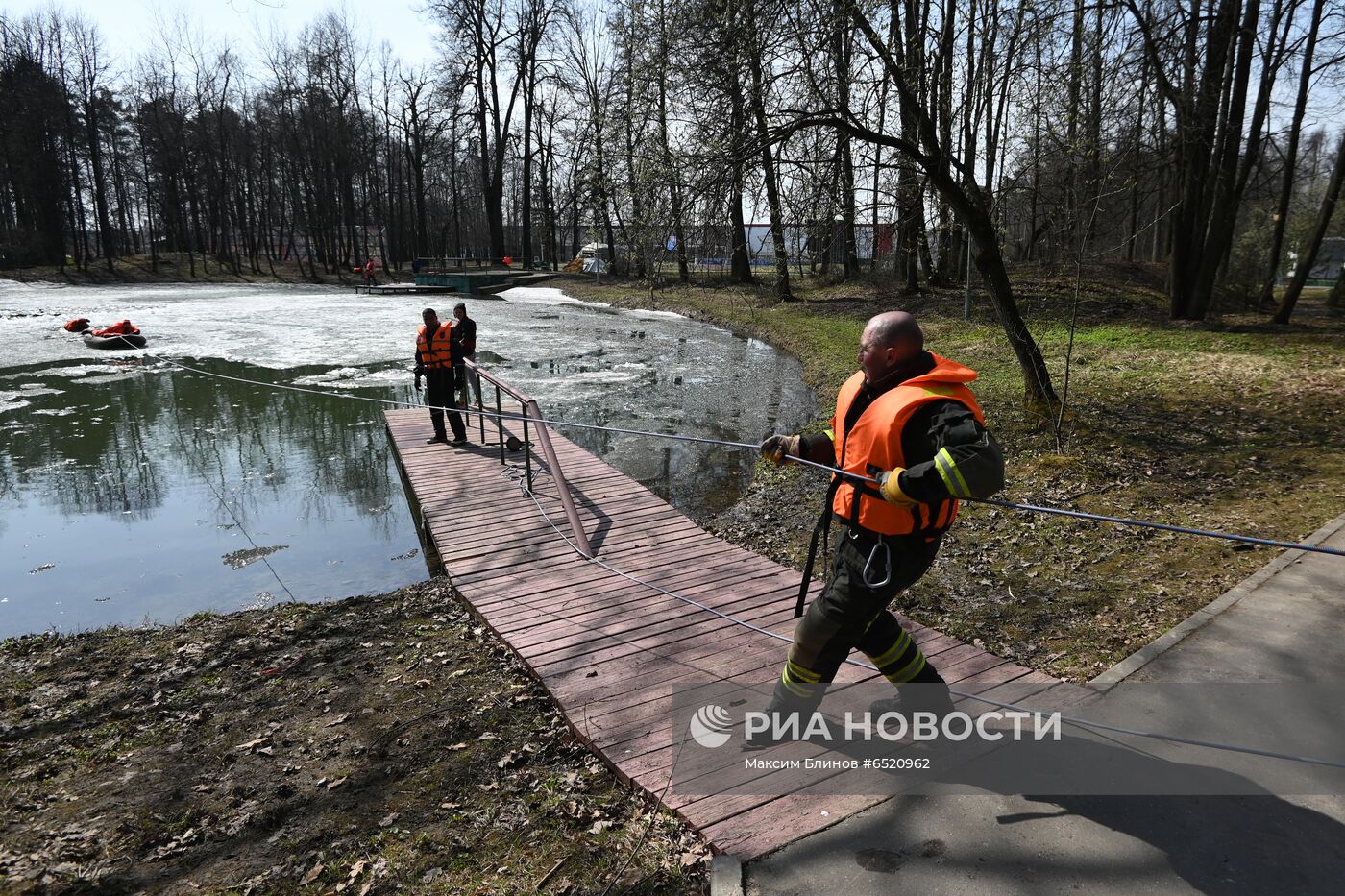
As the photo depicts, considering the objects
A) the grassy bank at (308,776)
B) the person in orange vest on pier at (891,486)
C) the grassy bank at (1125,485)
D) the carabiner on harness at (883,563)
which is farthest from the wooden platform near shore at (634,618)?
the carabiner on harness at (883,563)

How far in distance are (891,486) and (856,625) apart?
0.72 metres

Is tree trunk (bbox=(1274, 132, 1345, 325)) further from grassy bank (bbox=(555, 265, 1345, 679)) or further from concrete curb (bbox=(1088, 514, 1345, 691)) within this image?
concrete curb (bbox=(1088, 514, 1345, 691))

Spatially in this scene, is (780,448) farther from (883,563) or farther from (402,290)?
(402,290)

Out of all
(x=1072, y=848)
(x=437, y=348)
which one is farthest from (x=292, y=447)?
(x=1072, y=848)

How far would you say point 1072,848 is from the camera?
3.03 m

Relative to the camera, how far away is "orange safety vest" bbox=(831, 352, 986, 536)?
126 inches

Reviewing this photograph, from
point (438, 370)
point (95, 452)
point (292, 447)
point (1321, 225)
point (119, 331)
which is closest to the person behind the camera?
point (438, 370)

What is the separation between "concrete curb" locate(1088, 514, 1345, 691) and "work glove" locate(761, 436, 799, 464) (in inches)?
82.9

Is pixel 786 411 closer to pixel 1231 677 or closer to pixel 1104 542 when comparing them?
pixel 1104 542

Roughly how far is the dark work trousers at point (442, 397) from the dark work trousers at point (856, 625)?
8.22 m

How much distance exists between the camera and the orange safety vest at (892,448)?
10.5ft

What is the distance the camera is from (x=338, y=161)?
54.1m

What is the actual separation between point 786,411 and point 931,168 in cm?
573

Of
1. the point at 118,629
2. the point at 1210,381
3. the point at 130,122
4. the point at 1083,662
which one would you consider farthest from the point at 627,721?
the point at 130,122
